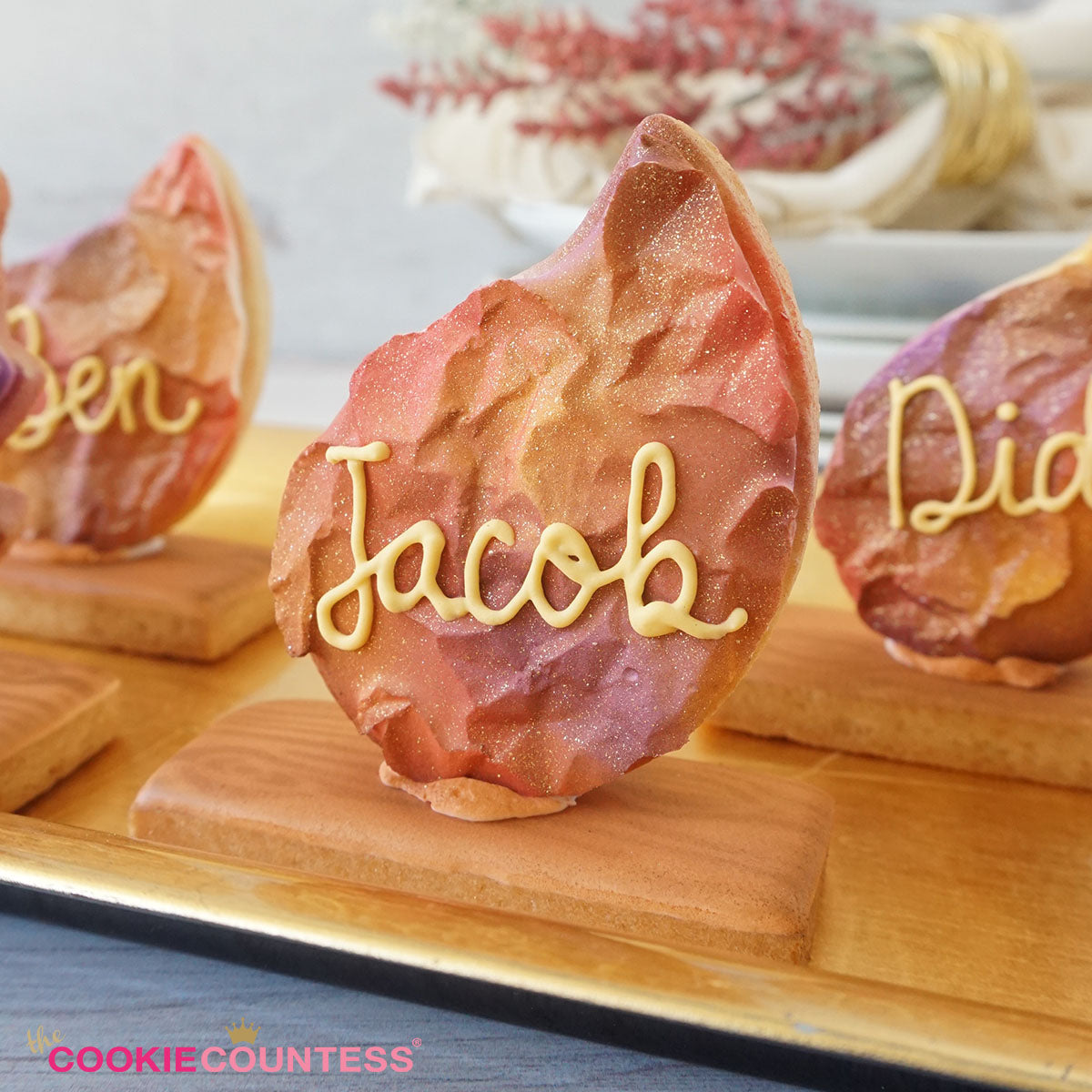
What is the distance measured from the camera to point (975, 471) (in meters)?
0.82

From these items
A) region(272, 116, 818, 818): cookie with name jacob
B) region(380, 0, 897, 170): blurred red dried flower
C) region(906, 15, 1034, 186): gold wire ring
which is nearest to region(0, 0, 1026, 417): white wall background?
region(380, 0, 897, 170): blurred red dried flower

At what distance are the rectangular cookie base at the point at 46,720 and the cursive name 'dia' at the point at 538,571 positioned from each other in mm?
203

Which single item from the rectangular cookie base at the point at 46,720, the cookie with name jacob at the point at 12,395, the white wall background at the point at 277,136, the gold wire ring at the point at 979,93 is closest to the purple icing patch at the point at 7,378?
the cookie with name jacob at the point at 12,395

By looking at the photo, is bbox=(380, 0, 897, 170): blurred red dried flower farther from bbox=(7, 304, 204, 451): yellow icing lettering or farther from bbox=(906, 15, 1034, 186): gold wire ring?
bbox=(7, 304, 204, 451): yellow icing lettering

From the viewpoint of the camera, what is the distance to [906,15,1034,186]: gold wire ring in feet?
4.59

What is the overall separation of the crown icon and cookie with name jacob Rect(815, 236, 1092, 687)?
1.61 ft

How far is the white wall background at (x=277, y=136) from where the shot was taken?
1.90m

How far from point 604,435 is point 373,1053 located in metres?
0.30

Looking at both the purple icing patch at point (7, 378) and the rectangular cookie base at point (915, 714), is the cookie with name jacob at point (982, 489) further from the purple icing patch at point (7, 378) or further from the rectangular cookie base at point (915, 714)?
the purple icing patch at point (7, 378)

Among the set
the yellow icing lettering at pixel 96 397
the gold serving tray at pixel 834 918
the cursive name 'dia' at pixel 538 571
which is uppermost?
the yellow icing lettering at pixel 96 397

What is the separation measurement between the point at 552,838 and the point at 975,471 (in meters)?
0.37

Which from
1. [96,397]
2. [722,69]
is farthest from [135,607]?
[722,69]

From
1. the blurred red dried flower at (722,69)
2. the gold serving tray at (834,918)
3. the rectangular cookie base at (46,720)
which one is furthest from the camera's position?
the blurred red dried flower at (722,69)

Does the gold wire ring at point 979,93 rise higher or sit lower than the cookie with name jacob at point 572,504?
higher
